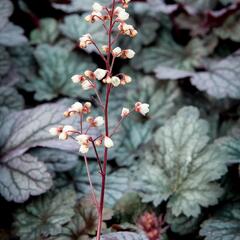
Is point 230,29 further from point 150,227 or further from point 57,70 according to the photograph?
point 150,227

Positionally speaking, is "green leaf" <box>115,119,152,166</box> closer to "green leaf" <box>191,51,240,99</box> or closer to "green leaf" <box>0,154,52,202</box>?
"green leaf" <box>191,51,240,99</box>

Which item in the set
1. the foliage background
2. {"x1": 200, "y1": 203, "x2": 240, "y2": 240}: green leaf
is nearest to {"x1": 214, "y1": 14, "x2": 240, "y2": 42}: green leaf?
the foliage background

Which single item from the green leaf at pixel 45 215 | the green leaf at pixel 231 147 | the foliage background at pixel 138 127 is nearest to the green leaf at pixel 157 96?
the foliage background at pixel 138 127

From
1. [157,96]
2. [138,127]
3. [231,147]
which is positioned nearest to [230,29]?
[157,96]

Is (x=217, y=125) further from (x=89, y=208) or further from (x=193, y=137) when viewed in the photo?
(x=89, y=208)

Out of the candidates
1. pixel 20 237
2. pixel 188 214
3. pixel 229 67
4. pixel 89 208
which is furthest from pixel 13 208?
pixel 229 67

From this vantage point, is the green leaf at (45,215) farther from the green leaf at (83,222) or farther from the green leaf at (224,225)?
the green leaf at (224,225)
